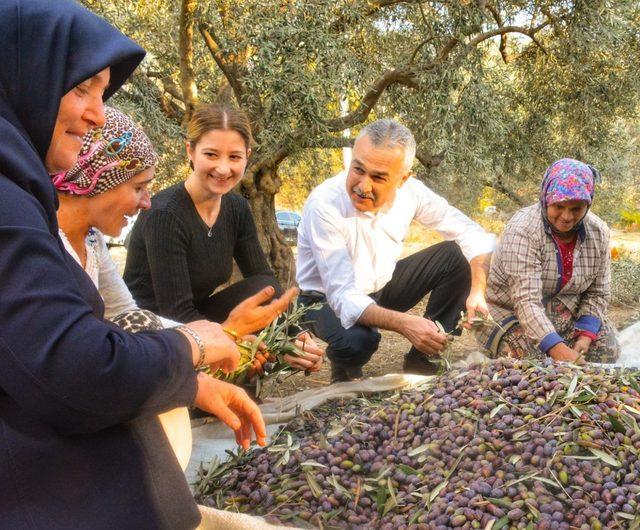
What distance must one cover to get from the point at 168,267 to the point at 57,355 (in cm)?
210

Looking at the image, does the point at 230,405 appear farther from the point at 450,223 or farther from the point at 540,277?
the point at 450,223

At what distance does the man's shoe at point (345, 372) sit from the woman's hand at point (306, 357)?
0.91 metres

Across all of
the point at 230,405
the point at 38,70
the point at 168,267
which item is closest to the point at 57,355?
the point at 38,70

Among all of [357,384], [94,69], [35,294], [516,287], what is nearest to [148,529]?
[35,294]

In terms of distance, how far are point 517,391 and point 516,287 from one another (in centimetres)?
136

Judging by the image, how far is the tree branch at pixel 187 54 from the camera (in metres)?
5.50

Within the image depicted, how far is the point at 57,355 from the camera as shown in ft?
4.09

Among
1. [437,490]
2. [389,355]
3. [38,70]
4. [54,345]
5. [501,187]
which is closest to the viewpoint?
[54,345]

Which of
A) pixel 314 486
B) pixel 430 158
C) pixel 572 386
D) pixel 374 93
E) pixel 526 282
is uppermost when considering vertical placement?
pixel 374 93

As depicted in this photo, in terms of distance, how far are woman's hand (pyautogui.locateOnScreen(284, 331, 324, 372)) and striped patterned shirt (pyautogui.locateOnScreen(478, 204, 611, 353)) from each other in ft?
4.21

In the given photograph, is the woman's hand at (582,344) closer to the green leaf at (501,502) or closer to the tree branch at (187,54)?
the green leaf at (501,502)

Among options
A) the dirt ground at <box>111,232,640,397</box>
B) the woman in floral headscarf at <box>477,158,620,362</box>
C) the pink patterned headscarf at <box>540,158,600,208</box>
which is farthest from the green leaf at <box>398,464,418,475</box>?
the pink patterned headscarf at <box>540,158,600,208</box>

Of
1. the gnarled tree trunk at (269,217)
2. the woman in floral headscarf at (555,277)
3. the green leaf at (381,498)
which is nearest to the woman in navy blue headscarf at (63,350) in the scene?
the green leaf at (381,498)

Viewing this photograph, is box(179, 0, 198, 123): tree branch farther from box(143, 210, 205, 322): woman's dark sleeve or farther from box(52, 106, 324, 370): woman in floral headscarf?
box(52, 106, 324, 370): woman in floral headscarf
